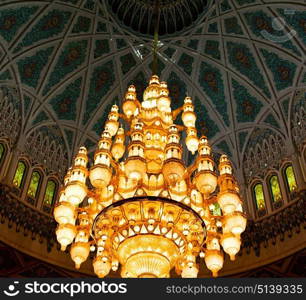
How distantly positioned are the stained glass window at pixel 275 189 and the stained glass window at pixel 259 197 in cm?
34

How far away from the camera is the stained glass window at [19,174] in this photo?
47.2 feet

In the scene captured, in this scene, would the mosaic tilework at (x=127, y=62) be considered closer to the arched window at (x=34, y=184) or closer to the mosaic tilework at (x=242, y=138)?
the mosaic tilework at (x=242, y=138)

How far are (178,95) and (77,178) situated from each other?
8.86 meters

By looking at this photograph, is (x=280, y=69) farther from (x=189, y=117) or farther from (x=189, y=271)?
(x=189, y=271)

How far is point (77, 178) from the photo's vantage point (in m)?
8.83

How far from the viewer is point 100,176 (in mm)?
8547

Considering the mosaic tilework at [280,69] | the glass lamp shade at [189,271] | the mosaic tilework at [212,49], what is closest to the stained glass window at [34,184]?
the mosaic tilework at [212,49]

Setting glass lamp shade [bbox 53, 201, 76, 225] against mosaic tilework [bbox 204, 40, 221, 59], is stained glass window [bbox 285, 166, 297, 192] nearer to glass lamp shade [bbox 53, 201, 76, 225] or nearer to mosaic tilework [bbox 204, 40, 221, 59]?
Answer: mosaic tilework [bbox 204, 40, 221, 59]

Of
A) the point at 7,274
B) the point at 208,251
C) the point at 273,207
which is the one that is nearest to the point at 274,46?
the point at 273,207

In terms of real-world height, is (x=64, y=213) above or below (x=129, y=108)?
below

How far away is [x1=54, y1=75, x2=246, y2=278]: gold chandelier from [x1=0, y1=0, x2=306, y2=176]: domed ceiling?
22.6 ft

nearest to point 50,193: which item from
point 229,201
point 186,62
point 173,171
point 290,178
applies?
point 186,62

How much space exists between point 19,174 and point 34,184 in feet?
1.95

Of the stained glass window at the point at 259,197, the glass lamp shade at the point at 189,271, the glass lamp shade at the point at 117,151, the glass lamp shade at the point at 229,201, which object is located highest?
the stained glass window at the point at 259,197
